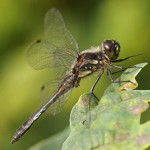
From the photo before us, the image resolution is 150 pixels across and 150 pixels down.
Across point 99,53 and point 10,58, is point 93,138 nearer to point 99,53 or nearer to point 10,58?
point 99,53

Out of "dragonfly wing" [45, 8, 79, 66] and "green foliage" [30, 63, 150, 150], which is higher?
"dragonfly wing" [45, 8, 79, 66]

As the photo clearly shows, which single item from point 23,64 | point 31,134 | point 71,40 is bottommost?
point 31,134

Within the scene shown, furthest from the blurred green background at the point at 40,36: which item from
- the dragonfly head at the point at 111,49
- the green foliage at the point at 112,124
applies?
the green foliage at the point at 112,124

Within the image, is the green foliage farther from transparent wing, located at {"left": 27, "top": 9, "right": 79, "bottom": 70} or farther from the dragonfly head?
transparent wing, located at {"left": 27, "top": 9, "right": 79, "bottom": 70}

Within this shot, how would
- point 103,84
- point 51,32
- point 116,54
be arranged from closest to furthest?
point 116,54
point 51,32
point 103,84

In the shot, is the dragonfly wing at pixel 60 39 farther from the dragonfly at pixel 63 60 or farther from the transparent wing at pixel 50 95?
the transparent wing at pixel 50 95

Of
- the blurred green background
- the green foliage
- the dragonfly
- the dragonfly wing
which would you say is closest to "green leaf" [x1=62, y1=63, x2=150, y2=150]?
the green foliage

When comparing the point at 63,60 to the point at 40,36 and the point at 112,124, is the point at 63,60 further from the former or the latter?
the point at 112,124

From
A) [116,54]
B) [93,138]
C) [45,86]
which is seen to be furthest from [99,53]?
[93,138]
